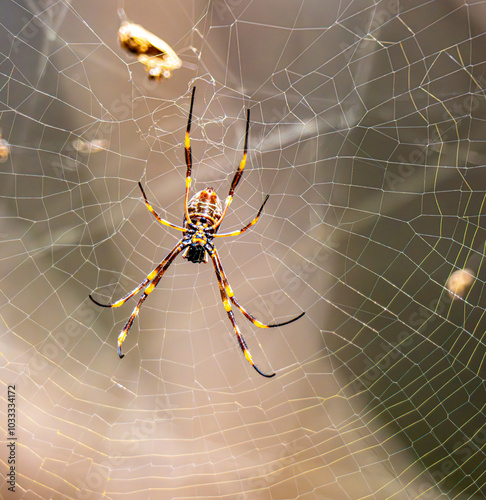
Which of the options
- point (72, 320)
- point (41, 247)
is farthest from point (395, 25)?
point (72, 320)

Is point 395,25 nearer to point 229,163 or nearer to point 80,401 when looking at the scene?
point 229,163

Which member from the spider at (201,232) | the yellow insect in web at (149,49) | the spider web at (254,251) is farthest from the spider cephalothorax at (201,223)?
the yellow insect in web at (149,49)

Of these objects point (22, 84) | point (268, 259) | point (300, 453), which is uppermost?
point (22, 84)

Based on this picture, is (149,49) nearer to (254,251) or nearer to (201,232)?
Result: (201,232)

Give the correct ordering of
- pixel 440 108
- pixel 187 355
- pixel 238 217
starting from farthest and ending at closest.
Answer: pixel 187 355
pixel 238 217
pixel 440 108

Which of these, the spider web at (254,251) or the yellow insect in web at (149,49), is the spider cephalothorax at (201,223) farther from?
the yellow insect in web at (149,49)

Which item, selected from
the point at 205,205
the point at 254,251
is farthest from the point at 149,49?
the point at 254,251
